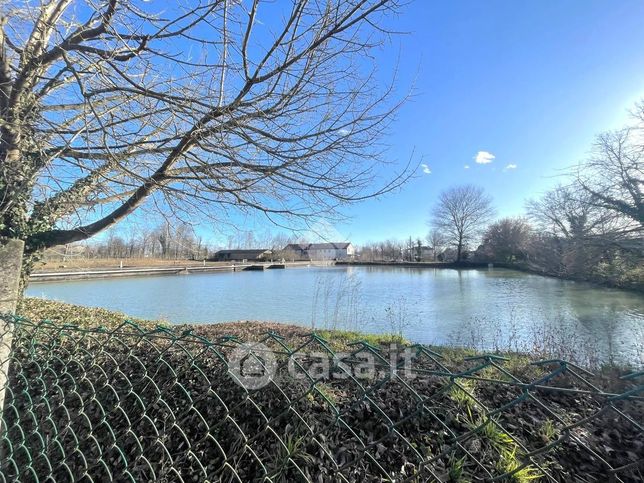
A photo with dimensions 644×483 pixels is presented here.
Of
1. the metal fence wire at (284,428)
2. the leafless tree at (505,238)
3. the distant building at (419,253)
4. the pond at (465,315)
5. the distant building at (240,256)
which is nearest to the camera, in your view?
the metal fence wire at (284,428)

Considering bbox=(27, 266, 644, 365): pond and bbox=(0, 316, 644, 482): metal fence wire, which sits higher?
bbox=(0, 316, 644, 482): metal fence wire

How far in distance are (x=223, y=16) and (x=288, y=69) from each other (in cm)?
50

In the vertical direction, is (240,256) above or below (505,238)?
below

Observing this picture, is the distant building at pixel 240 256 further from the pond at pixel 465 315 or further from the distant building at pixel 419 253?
the pond at pixel 465 315

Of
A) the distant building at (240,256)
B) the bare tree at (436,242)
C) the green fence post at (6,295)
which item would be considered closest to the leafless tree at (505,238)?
the bare tree at (436,242)

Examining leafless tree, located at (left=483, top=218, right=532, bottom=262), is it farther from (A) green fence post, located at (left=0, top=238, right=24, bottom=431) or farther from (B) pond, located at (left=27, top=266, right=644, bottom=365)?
(A) green fence post, located at (left=0, top=238, right=24, bottom=431)

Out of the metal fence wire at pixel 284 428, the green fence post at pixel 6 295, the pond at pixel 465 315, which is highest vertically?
the green fence post at pixel 6 295

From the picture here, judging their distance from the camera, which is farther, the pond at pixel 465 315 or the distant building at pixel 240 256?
the distant building at pixel 240 256

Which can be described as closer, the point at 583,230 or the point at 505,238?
the point at 583,230

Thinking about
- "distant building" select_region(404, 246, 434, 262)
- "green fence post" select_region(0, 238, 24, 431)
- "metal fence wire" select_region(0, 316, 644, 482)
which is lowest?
"metal fence wire" select_region(0, 316, 644, 482)

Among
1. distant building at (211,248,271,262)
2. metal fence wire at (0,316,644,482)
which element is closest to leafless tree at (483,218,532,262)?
distant building at (211,248,271,262)

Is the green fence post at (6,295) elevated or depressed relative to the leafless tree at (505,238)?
depressed

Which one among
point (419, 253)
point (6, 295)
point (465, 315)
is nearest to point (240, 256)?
point (419, 253)

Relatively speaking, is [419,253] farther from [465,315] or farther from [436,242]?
[465,315]
